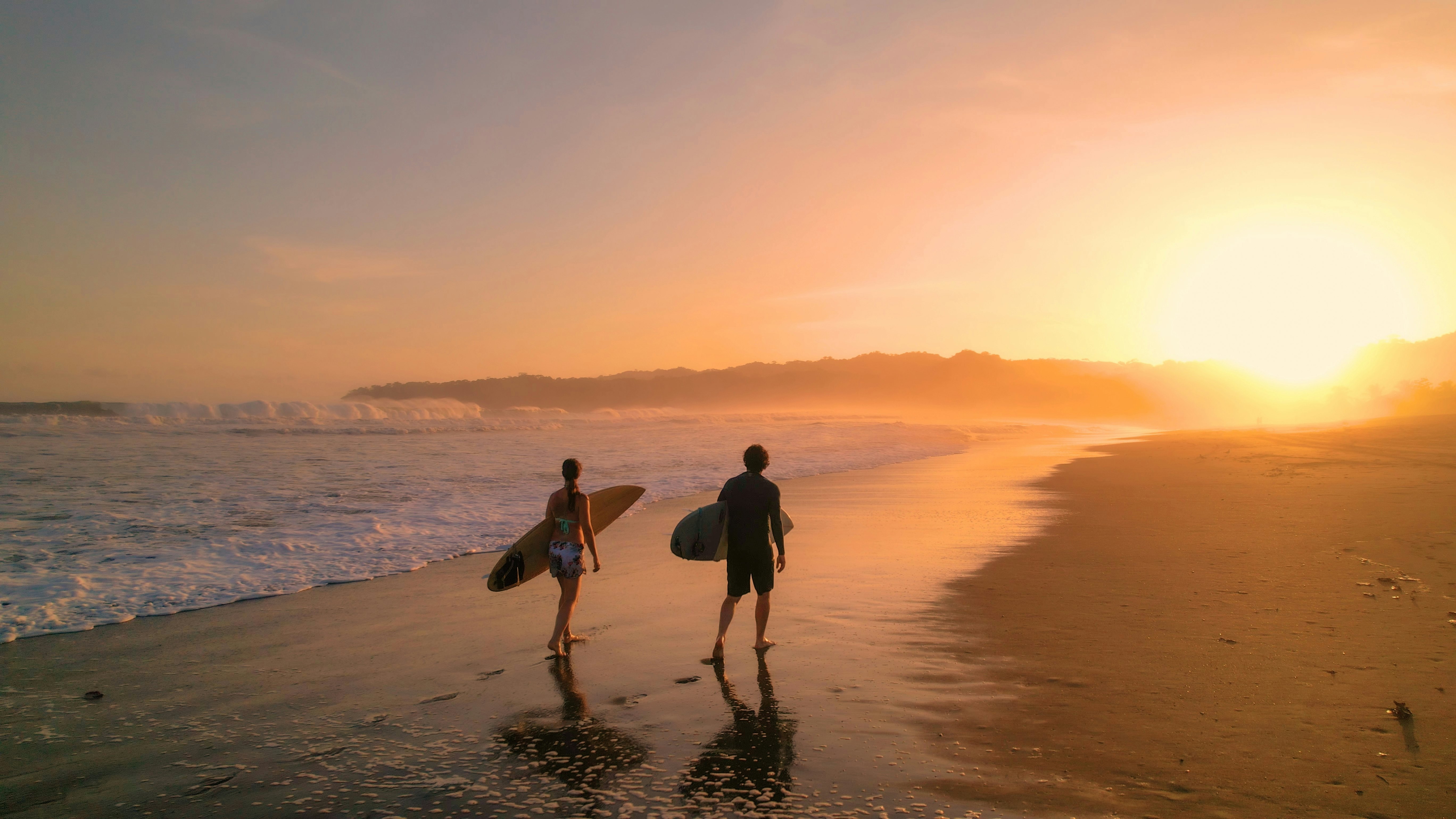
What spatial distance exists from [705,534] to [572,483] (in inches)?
50.2

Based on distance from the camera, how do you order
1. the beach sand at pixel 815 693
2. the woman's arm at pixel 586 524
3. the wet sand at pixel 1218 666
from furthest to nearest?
the woman's arm at pixel 586 524, the beach sand at pixel 815 693, the wet sand at pixel 1218 666

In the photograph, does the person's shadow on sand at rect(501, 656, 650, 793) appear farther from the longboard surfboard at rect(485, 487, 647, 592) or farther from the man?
the longboard surfboard at rect(485, 487, 647, 592)

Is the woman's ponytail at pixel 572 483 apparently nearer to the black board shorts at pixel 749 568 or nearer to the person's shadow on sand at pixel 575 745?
the black board shorts at pixel 749 568

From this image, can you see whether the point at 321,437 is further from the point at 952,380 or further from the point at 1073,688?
the point at 952,380

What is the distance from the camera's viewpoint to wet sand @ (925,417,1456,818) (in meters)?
3.82

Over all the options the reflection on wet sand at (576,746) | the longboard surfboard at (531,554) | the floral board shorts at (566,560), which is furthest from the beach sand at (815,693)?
the floral board shorts at (566,560)

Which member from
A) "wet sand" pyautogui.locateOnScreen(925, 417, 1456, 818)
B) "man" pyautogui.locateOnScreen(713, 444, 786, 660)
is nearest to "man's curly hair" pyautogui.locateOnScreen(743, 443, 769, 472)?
"man" pyautogui.locateOnScreen(713, 444, 786, 660)

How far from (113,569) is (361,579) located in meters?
3.30

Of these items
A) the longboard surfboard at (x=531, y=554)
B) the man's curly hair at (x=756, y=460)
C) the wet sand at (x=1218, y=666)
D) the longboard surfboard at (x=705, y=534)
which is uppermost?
the man's curly hair at (x=756, y=460)

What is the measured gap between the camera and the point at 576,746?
457 centimetres

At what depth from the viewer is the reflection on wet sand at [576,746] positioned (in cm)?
420

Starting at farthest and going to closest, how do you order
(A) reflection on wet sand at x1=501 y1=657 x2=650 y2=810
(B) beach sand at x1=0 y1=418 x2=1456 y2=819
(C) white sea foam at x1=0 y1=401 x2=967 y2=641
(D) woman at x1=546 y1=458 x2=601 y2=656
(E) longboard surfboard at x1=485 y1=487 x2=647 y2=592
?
(C) white sea foam at x1=0 y1=401 x2=967 y2=641 → (E) longboard surfboard at x1=485 y1=487 x2=647 y2=592 → (D) woman at x1=546 y1=458 x2=601 y2=656 → (A) reflection on wet sand at x1=501 y1=657 x2=650 y2=810 → (B) beach sand at x1=0 y1=418 x2=1456 y2=819

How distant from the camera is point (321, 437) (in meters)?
40.1

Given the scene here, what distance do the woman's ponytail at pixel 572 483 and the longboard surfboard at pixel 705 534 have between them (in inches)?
37.5
